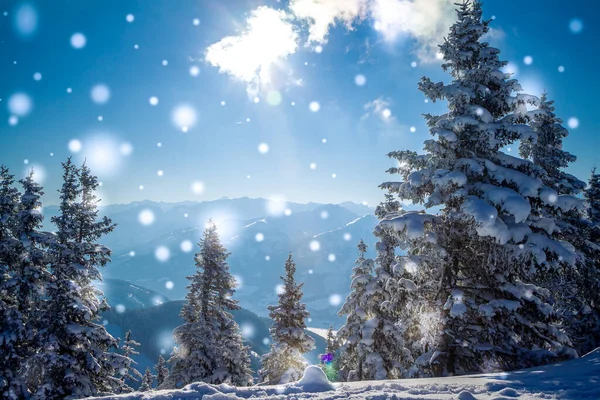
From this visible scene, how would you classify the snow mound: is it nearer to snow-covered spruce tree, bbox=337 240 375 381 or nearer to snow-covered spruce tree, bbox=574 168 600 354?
snow-covered spruce tree, bbox=337 240 375 381

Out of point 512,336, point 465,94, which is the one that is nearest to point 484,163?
point 465,94

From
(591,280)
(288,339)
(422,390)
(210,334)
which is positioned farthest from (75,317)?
(591,280)

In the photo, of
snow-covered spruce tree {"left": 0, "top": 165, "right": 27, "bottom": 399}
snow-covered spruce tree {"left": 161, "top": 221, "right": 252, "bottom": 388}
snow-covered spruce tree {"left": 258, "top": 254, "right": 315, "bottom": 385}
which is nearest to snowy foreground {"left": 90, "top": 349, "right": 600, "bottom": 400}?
snow-covered spruce tree {"left": 0, "top": 165, "right": 27, "bottom": 399}

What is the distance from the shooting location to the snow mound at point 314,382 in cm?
597

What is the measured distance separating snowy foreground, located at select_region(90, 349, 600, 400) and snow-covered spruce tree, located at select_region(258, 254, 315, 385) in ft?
53.3

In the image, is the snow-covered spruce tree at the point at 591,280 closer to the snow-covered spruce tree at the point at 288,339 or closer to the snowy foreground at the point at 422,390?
the snowy foreground at the point at 422,390

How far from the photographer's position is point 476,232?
32.7 ft

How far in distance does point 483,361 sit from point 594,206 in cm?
1452

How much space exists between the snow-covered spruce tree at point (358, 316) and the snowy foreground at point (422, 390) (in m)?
13.7

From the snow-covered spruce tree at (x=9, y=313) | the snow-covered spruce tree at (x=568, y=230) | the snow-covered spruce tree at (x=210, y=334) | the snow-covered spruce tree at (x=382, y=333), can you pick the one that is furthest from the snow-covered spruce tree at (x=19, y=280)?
the snow-covered spruce tree at (x=568, y=230)

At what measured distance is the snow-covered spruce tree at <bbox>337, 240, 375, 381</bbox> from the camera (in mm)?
20109

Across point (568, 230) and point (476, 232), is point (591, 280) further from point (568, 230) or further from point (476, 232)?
point (476, 232)

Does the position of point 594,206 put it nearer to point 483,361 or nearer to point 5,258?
point 483,361

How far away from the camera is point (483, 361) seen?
34.1ft
